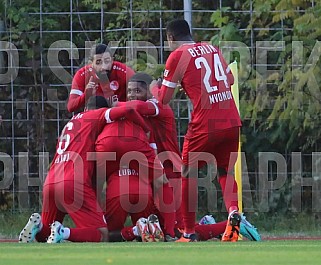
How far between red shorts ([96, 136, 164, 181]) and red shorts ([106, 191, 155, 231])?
0.26 m

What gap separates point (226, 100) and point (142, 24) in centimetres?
386

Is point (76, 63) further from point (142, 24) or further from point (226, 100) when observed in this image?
point (226, 100)

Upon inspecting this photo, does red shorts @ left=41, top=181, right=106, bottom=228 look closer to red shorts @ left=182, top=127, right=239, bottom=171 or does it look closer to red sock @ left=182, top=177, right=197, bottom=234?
red sock @ left=182, top=177, right=197, bottom=234

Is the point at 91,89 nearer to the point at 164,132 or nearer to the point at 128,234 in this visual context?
the point at 164,132

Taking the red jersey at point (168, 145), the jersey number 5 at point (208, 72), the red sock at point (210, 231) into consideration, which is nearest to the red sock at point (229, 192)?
the red sock at point (210, 231)

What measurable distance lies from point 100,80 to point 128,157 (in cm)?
103

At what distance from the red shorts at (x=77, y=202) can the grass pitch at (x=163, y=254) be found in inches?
67.3

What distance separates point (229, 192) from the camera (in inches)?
392

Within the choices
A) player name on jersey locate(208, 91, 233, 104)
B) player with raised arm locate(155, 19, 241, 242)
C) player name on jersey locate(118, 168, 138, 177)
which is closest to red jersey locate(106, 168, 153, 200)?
player name on jersey locate(118, 168, 138, 177)

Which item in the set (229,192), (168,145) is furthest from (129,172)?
(229,192)

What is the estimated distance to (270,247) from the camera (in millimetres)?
8109

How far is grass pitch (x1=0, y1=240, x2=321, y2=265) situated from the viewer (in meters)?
6.69

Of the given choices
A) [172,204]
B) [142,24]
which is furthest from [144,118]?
[142,24]

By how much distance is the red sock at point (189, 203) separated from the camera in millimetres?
10008
